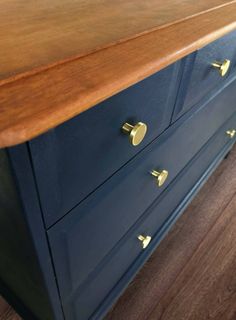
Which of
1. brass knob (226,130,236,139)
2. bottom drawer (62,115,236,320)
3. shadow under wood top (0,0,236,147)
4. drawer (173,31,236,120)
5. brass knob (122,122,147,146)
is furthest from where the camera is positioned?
brass knob (226,130,236,139)

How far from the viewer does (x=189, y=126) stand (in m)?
0.70

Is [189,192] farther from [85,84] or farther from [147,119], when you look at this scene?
[85,84]

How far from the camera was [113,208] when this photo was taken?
537 mm

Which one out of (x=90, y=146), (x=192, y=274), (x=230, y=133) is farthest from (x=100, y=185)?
(x=230, y=133)

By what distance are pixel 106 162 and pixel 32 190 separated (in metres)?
0.14

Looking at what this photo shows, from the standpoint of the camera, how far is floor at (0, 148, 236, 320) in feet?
2.98

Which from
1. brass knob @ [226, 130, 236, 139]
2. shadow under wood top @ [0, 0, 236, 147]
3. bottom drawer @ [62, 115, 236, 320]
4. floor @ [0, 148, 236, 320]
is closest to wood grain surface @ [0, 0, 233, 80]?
shadow under wood top @ [0, 0, 236, 147]

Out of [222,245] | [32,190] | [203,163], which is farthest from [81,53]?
[222,245]

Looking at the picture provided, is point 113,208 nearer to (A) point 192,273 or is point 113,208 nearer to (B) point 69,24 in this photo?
(B) point 69,24

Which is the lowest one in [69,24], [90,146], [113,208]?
[113,208]

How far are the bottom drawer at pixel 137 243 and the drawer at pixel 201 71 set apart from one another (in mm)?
281

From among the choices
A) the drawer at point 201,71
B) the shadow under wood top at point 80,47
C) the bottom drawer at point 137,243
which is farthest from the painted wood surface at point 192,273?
the shadow under wood top at point 80,47

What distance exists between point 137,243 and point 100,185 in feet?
1.27

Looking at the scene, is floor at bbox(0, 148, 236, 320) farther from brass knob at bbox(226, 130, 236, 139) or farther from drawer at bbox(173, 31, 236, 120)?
drawer at bbox(173, 31, 236, 120)
